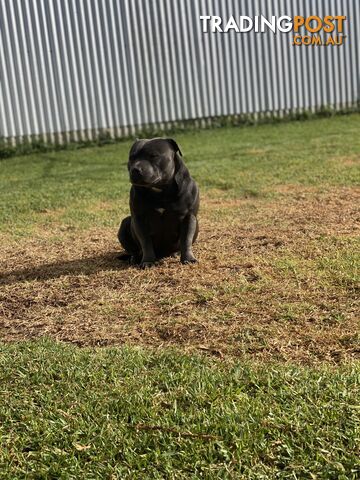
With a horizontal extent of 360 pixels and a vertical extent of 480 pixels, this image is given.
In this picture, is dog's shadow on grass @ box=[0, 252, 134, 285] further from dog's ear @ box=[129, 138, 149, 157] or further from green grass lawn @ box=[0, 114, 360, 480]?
dog's ear @ box=[129, 138, 149, 157]

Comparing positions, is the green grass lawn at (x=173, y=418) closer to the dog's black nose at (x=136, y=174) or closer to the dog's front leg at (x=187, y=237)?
the dog's black nose at (x=136, y=174)

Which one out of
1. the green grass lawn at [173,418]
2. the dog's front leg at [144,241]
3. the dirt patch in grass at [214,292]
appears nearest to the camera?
the green grass lawn at [173,418]

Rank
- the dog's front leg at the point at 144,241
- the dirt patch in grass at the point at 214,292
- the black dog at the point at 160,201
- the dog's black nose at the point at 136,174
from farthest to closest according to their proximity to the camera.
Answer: the dog's front leg at the point at 144,241
the black dog at the point at 160,201
the dog's black nose at the point at 136,174
the dirt patch in grass at the point at 214,292

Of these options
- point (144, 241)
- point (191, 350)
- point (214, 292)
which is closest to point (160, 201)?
point (144, 241)


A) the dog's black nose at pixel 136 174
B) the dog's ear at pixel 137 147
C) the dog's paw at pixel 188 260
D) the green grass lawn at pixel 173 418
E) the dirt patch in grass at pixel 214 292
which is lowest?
the green grass lawn at pixel 173 418

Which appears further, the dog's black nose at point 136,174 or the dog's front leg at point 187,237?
the dog's front leg at point 187,237

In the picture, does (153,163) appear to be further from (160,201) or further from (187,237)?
(187,237)

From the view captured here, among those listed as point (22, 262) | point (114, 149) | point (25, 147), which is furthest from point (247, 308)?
point (25, 147)

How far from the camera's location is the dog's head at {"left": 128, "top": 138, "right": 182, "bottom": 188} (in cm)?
370

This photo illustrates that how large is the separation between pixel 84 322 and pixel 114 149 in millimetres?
7656

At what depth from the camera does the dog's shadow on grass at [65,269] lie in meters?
4.17

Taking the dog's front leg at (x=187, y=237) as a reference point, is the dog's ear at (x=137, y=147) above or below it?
above

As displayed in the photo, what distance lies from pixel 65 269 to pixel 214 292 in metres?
1.33

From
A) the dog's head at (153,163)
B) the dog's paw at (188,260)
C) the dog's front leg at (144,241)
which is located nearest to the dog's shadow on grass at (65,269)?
the dog's front leg at (144,241)
